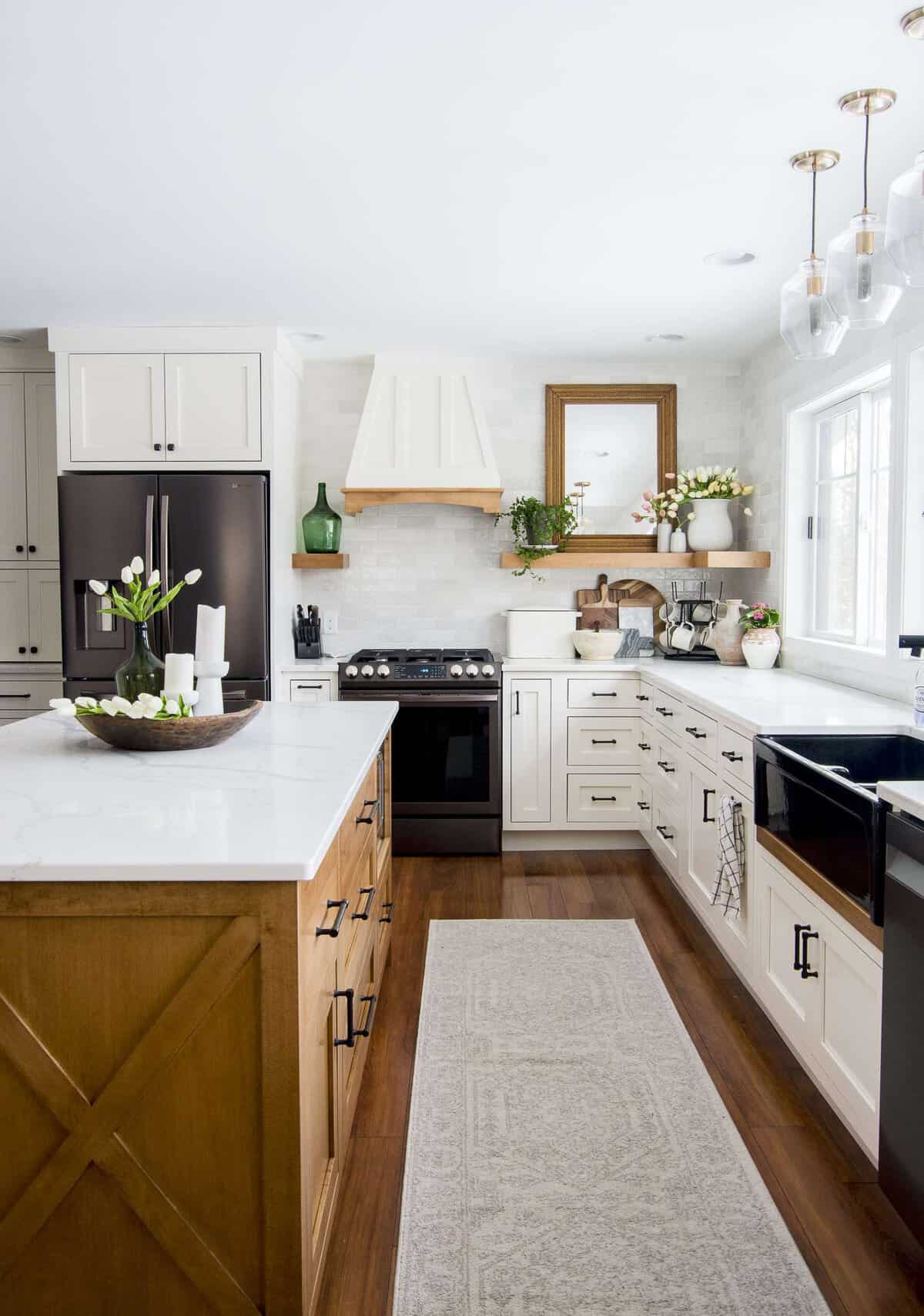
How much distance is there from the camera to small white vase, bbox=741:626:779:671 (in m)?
4.27

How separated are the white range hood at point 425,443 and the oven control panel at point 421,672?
865mm

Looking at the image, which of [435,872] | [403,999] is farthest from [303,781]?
[435,872]

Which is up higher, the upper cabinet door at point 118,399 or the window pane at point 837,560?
the upper cabinet door at point 118,399

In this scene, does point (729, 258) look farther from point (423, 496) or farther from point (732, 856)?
point (732, 856)

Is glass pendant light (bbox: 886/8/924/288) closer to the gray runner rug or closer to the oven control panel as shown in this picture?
the gray runner rug

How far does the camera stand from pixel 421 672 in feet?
14.5

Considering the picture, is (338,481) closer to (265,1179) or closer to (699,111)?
(699,111)

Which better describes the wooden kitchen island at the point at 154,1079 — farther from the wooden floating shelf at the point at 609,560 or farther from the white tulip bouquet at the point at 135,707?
the wooden floating shelf at the point at 609,560

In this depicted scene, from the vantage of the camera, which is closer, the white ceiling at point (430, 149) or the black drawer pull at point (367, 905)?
the white ceiling at point (430, 149)

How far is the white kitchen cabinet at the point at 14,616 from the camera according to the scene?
4723 millimetres

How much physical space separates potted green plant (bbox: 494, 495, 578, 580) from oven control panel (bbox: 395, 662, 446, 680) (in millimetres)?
796

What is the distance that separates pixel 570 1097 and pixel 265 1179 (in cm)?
117

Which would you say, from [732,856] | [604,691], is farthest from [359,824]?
[604,691]

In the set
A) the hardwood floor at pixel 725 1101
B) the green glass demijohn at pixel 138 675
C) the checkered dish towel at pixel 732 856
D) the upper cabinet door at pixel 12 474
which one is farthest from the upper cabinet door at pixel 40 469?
the checkered dish towel at pixel 732 856
